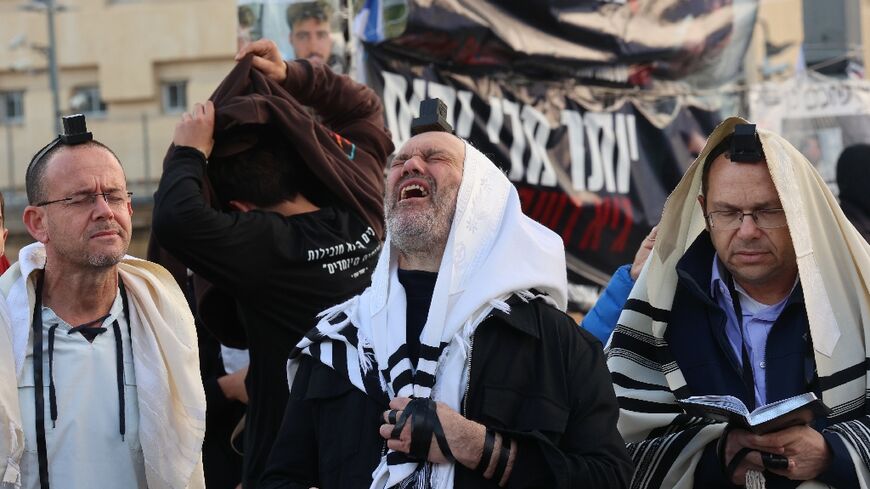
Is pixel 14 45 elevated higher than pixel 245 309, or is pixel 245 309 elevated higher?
pixel 245 309

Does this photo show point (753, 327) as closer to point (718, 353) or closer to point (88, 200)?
point (718, 353)

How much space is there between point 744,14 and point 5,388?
509 centimetres

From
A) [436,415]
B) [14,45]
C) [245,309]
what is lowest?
[14,45]

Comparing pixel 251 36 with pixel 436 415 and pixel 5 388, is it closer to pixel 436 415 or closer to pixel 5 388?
pixel 5 388

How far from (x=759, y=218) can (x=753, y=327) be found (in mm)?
→ 290

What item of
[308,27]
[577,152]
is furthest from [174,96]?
[308,27]

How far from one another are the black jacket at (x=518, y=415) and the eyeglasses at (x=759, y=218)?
1.76 ft

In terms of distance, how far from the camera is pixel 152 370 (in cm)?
392

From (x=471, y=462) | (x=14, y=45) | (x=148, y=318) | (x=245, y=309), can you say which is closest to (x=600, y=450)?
(x=471, y=462)

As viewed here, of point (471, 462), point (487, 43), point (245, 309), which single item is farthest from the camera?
point (487, 43)

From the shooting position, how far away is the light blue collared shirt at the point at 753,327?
374 cm

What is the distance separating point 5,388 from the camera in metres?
3.72

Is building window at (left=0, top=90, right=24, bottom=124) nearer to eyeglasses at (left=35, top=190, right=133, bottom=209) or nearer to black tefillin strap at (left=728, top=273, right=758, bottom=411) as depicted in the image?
eyeglasses at (left=35, top=190, right=133, bottom=209)

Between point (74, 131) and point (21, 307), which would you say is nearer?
point (21, 307)
